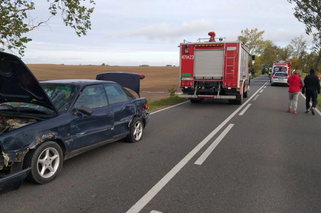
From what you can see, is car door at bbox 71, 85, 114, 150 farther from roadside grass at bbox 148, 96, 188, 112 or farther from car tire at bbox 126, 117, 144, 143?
roadside grass at bbox 148, 96, 188, 112

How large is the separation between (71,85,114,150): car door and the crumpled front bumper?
99 centimetres

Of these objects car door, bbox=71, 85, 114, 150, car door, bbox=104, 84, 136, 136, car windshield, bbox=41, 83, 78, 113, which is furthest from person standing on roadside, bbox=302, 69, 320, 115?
car windshield, bbox=41, 83, 78, 113

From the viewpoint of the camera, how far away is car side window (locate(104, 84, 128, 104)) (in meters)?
5.74

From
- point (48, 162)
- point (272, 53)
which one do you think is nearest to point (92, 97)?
point (48, 162)

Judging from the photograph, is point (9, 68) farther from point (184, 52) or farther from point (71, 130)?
point (184, 52)

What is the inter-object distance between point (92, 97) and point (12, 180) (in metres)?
2.17

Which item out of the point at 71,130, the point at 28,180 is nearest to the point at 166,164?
the point at 71,130

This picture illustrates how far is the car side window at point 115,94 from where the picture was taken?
5742 millimetres

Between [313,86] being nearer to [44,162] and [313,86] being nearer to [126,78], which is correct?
[126,78]

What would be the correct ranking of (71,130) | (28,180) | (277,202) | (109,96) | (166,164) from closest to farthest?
(277,202) < (28,180) < (71,130) < (166,164) < (109,96)

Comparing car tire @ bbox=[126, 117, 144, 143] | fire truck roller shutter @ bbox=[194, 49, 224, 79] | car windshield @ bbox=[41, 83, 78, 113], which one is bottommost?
car tire @ bbox=[126, 117, 144, 143]

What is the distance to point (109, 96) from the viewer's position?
572 cm

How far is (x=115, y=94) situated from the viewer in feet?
19.5

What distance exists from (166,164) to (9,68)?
2.95 m
